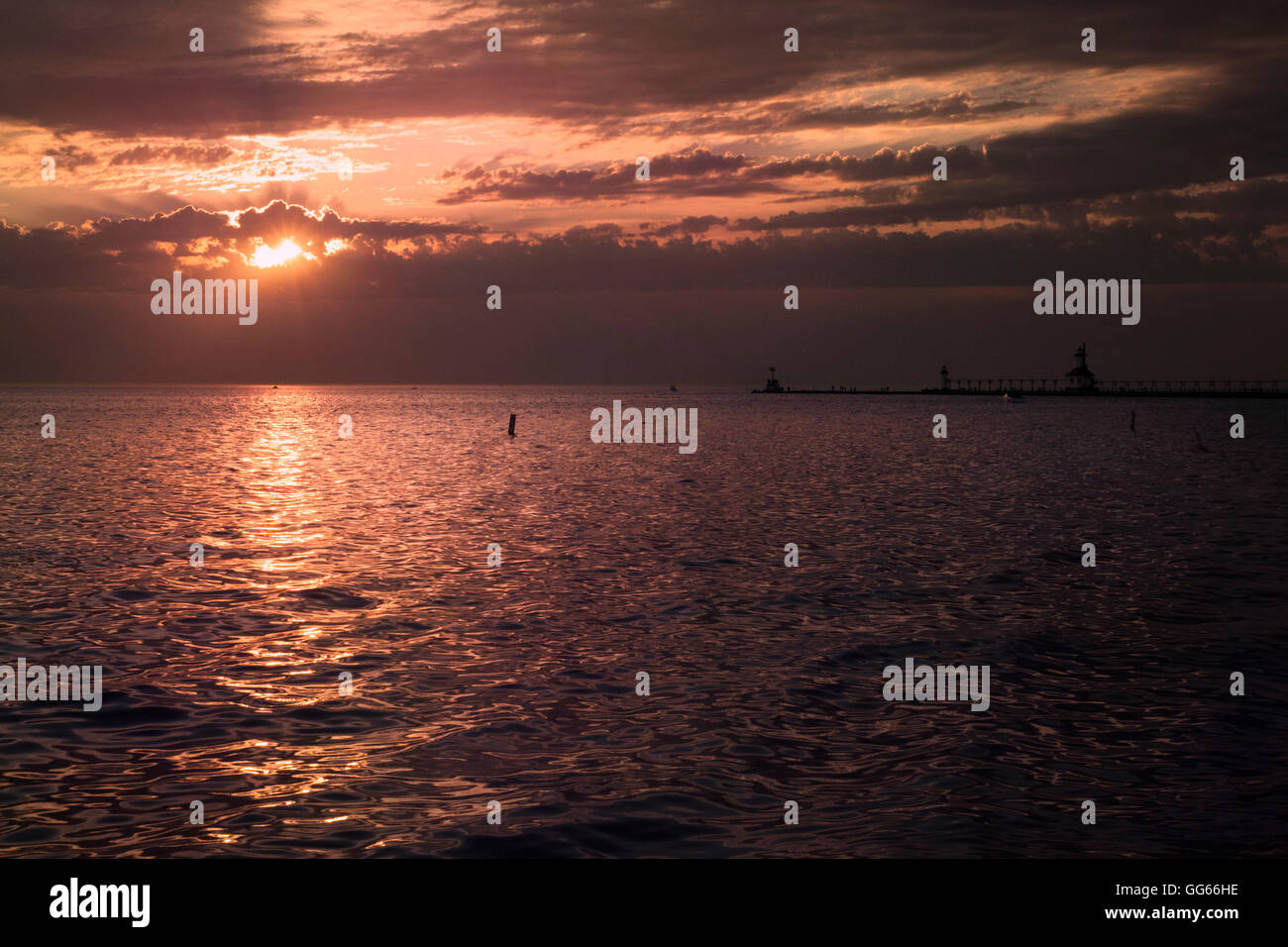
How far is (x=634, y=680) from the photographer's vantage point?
15.1m

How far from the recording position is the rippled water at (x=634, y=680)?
9.82 meters

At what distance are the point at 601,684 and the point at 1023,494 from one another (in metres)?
36.7

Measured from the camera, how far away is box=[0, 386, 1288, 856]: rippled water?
982cm

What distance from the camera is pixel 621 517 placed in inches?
1452

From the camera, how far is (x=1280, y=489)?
164 feet

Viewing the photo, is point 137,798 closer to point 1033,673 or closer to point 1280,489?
point 1033,673

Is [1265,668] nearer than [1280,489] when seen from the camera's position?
Yes
